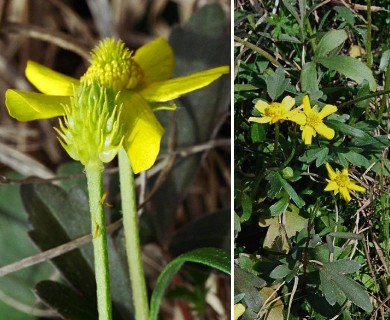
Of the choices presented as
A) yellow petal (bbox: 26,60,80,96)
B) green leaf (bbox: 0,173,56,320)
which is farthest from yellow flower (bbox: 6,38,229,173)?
green leaf (bbox: 0,173,56,320)

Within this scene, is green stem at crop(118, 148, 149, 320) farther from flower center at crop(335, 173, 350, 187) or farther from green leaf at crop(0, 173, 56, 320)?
green leaf at crop(0, 173, 56, 320)

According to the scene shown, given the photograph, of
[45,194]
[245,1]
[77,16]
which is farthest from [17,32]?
[245,1]

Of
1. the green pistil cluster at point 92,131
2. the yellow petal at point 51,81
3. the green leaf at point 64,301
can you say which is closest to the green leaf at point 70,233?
the green leaf at point 64,301

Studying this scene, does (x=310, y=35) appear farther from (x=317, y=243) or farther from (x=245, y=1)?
(x=317, y=243)

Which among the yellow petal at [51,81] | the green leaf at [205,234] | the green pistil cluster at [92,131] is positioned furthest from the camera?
the green leaf at [205,234]

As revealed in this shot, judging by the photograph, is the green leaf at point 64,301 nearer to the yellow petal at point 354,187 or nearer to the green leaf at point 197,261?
the green leaf at point 197,261

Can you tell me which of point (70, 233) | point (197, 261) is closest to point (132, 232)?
point (197, 261)

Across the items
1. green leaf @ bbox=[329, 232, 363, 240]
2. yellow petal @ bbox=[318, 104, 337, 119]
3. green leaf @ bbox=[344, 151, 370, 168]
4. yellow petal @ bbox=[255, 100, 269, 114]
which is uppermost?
yellow petal @ bbox=[255, 100, 269, 114]

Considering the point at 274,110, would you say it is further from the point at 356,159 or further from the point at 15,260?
the point at 15,260
